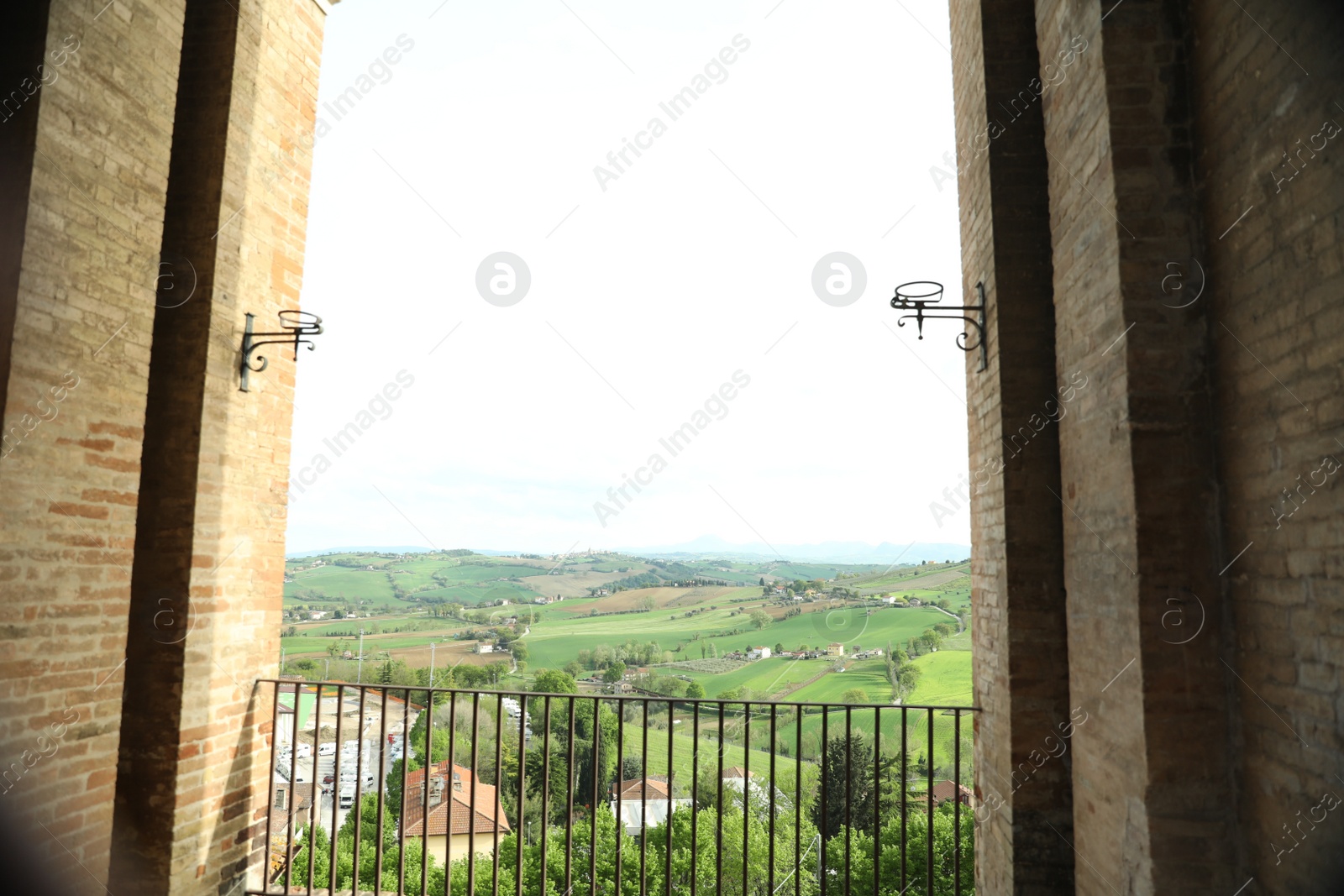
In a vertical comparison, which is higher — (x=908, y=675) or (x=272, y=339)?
(x=272, y=339)

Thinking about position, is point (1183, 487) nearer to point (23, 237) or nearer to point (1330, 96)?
point (1330, 96)

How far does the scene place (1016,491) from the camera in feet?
11.4

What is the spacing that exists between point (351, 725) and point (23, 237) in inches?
456

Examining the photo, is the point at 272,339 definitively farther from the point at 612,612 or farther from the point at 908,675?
the point at 612,612

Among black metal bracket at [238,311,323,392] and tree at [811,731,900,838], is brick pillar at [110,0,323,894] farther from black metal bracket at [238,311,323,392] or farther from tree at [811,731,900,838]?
tree at [811,731,900,838]

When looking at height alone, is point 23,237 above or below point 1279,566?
above

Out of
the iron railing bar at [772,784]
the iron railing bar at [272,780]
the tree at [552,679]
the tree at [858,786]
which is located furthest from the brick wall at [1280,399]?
the tree at [858,786]

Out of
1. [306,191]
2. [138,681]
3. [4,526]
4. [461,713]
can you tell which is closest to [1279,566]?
[4,526]

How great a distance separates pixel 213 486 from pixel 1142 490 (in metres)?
4.30

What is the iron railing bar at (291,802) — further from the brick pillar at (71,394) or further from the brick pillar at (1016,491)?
the brick pillar at (1016,491)

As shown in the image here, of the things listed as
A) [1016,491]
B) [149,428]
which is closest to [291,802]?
[149,428]

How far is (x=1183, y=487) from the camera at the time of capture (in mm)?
2508

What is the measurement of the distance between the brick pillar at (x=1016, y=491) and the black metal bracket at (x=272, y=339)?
12.4ft

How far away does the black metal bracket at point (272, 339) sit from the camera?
409cm
